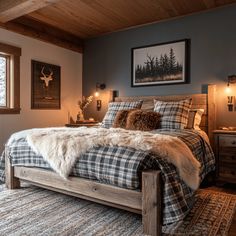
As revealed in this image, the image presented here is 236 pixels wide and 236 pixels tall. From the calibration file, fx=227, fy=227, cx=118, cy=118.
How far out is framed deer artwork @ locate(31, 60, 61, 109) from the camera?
395 centimetres

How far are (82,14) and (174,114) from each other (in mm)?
2160

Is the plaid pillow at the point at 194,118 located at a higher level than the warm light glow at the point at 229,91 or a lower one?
lower

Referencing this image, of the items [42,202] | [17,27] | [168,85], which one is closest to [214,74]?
[168,85]

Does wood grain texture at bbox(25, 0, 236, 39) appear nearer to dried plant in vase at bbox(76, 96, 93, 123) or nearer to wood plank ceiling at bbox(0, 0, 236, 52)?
wood plank ceiling at bbox(0, 0, 236, 52)

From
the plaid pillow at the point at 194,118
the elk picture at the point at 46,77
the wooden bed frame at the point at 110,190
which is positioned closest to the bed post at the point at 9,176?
the wooden bed frame at the point at 110,190

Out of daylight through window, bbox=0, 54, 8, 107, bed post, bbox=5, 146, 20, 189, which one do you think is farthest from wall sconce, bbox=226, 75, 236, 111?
daylight through window, bbox=0, 54, 8, 107

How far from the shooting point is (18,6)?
288cm

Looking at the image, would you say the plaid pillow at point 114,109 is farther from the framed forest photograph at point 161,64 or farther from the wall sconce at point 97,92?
the wall sconce at point 97,92

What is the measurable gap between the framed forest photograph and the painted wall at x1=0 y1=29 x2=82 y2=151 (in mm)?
1327

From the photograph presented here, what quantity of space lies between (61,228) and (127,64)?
3135 mm

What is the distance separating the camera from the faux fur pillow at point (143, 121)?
290 centimetres

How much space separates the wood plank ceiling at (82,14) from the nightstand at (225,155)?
6.25 feet

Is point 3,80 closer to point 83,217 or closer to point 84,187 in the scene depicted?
point 84,187

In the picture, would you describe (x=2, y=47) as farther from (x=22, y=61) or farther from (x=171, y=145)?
(x=171, y=145)
